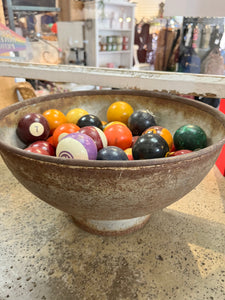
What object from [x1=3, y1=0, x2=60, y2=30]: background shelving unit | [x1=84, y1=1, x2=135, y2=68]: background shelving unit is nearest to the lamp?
[x1=3, y1=0, x2=60, y2=30]: background shelving unit

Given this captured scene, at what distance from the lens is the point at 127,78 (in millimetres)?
1067

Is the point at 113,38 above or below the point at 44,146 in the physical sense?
above

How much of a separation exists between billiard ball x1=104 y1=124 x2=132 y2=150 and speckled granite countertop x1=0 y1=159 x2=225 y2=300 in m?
0.30

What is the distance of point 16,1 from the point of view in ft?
5.73

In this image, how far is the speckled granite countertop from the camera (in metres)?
0.66

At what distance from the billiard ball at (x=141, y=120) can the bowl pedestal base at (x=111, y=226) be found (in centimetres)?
37

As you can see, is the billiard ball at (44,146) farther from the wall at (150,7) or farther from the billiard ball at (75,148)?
the wall at (150,7)

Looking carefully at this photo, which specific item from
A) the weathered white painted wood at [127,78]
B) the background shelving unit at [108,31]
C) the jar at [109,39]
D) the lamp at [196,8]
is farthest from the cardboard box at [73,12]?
the lamp at [196,8]

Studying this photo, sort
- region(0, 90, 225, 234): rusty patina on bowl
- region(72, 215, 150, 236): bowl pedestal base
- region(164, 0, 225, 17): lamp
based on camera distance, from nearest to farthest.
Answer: region(0, 90, 225, 234): rusty patina on bowl → region(72, 215, 150, 236): bowl pedestal base → region(164, 0, 225, 17): lamp

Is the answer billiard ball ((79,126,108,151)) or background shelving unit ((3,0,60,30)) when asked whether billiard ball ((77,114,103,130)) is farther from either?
background shelving unit ((3,0,60,30))

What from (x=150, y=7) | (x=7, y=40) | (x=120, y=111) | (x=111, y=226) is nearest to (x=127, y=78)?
(x=120, y=111)

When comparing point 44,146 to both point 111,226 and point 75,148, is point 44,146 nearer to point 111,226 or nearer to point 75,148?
point 75,148

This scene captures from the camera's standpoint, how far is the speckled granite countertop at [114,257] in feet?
2.18

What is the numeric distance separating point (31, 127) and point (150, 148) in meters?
0.44
